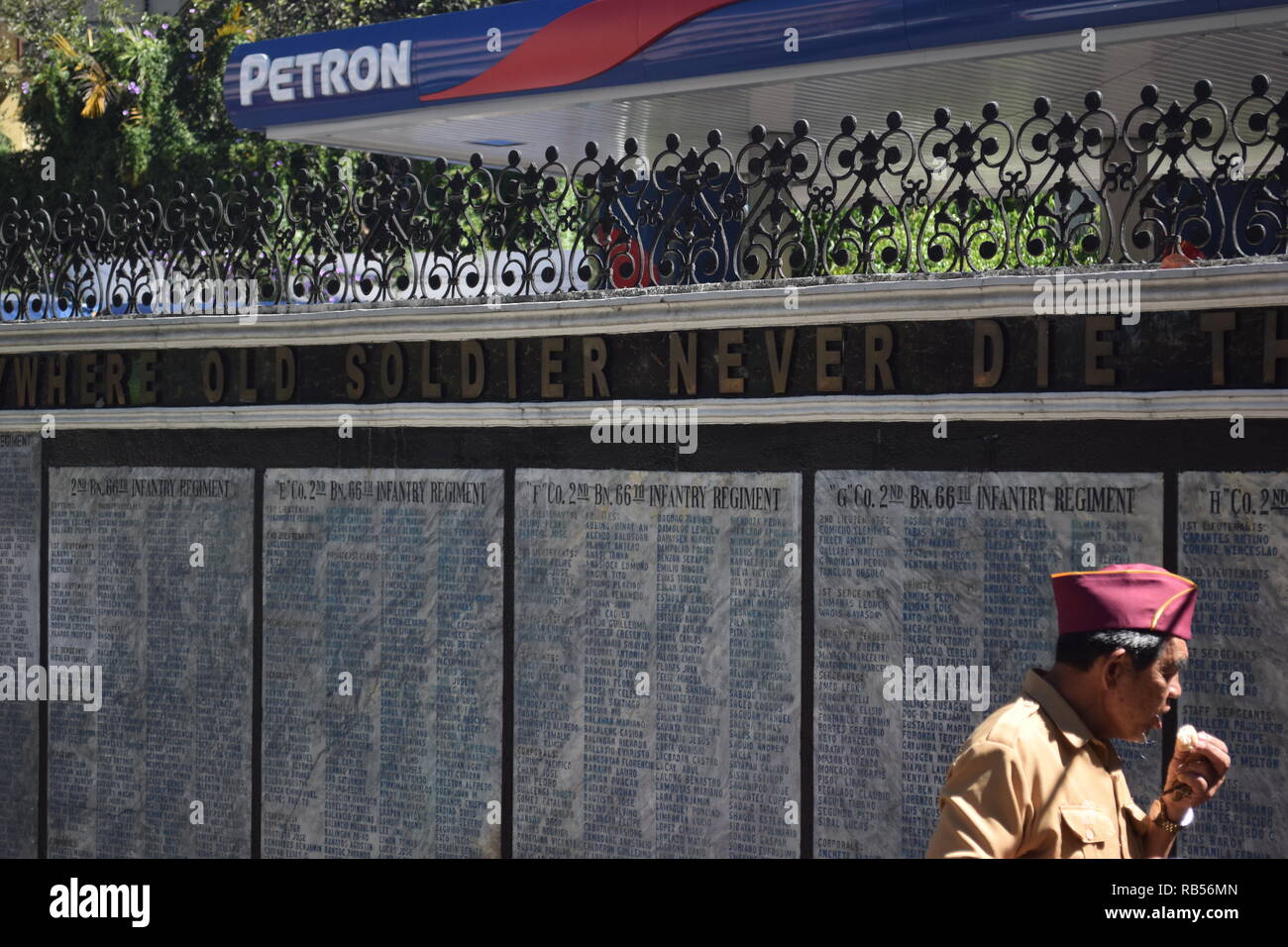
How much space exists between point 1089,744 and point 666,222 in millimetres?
3982

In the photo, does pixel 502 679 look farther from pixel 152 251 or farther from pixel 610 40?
pixel 610 40

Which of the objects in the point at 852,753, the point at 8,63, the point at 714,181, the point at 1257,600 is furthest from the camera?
the point at 8,63

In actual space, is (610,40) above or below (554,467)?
above

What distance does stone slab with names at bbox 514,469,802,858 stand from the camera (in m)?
6.88

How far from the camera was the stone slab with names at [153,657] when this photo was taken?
8.43m

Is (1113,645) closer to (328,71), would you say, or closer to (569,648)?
(569,648)

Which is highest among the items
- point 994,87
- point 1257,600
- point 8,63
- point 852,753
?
point 8,63

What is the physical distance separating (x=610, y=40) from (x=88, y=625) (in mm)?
4969

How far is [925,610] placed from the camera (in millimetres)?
6508

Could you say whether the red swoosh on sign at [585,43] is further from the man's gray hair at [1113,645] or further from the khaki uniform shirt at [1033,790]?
the khaki uniform shirt at [1033,790]

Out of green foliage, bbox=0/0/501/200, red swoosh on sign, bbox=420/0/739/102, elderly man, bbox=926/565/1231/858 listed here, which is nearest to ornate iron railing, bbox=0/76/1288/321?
red swoosh on sign, bbox=420/0/739/102

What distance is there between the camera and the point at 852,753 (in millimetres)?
6676
